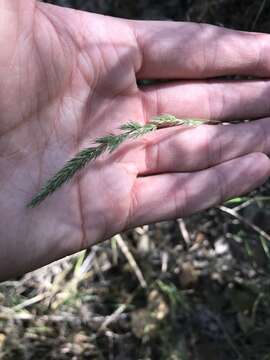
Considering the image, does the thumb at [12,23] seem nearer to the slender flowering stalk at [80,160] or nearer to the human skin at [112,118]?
the human skin at [112,118]

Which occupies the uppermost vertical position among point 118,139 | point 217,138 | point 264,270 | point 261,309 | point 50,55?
point 50,55

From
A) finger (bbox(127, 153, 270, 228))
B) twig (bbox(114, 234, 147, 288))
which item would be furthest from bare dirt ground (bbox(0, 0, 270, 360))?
finger (bbox(127, 153, 270, 228))

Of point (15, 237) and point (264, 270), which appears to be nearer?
point (15, 237)

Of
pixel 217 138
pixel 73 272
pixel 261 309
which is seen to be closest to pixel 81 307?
pixel 73 272

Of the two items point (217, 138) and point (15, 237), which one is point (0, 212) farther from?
point (217, 138)

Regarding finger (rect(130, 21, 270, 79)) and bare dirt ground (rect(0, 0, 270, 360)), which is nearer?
finger (rect(130, 21, 270, 79))

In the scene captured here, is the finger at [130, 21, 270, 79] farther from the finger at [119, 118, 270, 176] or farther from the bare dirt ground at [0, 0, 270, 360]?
the bare dirt ground at [0, 0, 270, 360]

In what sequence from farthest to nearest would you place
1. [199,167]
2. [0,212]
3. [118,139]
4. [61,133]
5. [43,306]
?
[43,306] → [199,167] → [61,133] → [0,212] → [118,139]

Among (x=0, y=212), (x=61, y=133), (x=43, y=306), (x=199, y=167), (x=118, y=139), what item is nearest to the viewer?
(x=118, y=139)
